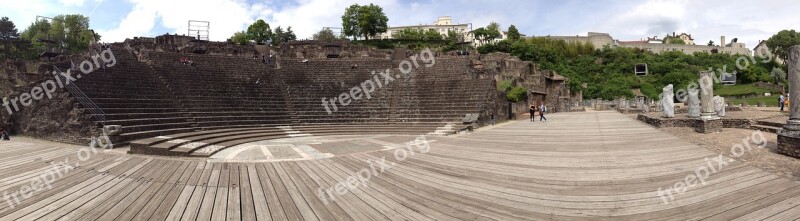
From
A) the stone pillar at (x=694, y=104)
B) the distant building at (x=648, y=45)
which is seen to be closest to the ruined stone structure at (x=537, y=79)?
the stone pillar at (x=694, y=104)

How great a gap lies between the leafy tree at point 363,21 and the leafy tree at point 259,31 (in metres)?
13.7

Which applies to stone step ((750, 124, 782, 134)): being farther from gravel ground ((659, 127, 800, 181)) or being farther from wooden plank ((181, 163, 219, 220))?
wooden plank ((181, 163, 219, 220))

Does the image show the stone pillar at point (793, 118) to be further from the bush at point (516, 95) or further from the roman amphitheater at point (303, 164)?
the bush at point (516, 95)

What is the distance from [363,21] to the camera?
217ft

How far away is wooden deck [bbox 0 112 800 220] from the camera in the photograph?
450cm

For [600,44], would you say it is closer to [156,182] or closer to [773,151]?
[773,151]

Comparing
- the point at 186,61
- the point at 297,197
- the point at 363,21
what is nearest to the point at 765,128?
the point at 297,197

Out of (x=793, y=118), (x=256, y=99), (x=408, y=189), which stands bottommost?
(x=408, y=189)

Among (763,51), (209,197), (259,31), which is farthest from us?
(763,51)

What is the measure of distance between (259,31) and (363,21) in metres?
18.5

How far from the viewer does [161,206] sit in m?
4.76

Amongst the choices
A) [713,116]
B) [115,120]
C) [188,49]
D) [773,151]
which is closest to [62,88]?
[115,120]

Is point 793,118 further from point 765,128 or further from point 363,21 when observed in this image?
point 363,21

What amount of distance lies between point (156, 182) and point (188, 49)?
32.9 m
